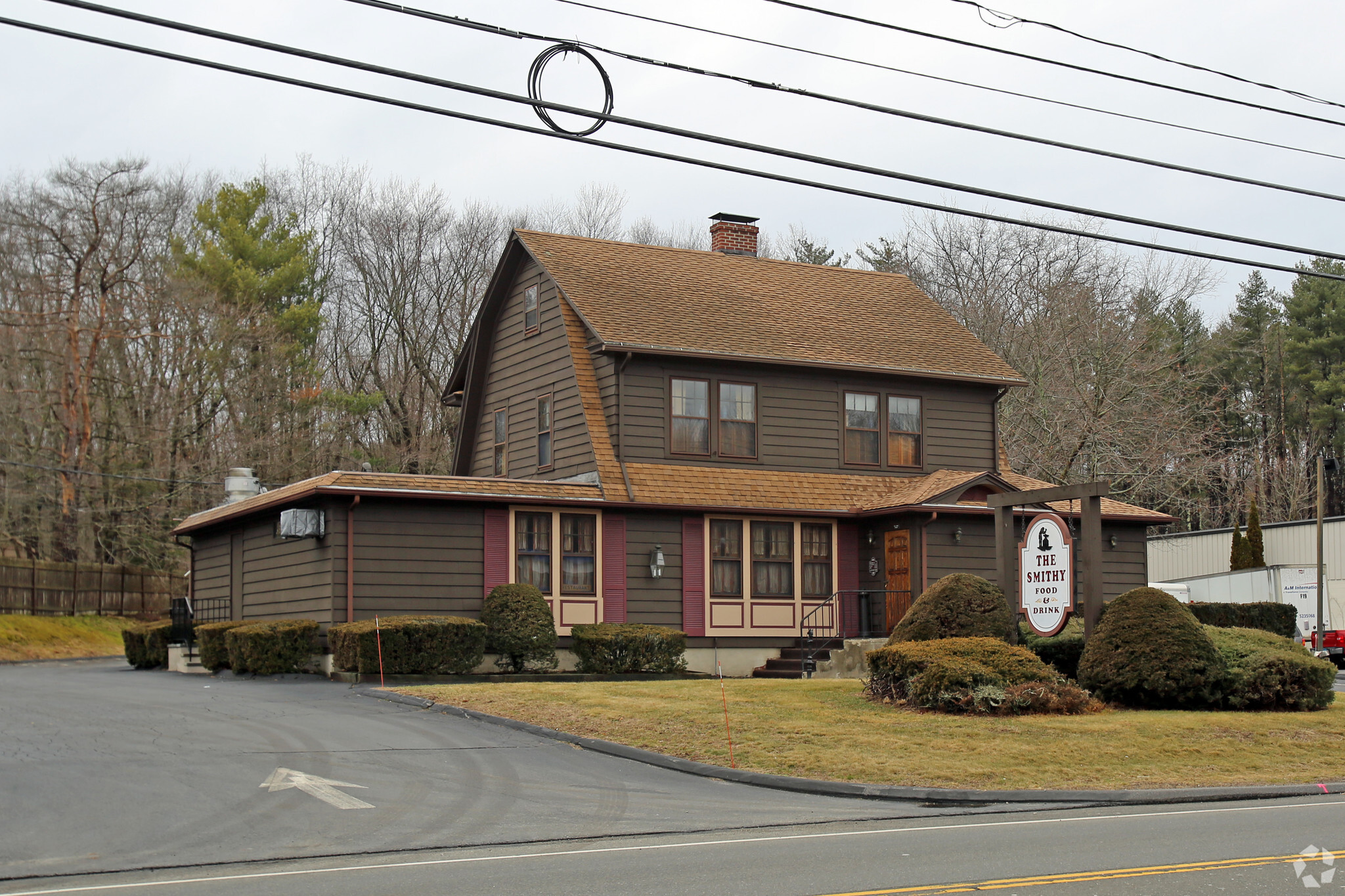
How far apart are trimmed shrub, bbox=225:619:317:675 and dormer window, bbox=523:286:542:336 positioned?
8157mm

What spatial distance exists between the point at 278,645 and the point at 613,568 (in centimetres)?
605

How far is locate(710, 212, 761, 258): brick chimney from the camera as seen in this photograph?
105 feet

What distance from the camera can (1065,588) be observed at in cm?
1716

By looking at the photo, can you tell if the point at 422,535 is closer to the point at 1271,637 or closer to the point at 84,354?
the point at 1271,637

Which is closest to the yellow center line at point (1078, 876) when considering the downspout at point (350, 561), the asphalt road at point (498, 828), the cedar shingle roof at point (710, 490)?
the asphalt road at point (498, 828)

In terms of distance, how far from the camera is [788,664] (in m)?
25.0

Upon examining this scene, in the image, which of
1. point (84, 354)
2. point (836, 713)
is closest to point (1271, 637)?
point (836, 713)

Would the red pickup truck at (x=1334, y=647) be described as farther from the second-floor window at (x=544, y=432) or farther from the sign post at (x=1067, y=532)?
the second-floor window at (x=544, y=432)

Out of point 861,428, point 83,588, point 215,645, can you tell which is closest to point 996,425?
point 861,428

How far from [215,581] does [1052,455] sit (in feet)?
80.9

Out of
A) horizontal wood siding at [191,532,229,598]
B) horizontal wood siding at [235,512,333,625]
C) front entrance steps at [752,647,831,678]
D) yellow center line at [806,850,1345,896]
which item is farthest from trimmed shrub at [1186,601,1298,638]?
yellow center line at [806,850,1345,896]

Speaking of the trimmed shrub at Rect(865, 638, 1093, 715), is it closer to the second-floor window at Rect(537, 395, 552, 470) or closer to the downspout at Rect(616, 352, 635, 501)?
the downspout at Rect(616, 352, 635, 501)

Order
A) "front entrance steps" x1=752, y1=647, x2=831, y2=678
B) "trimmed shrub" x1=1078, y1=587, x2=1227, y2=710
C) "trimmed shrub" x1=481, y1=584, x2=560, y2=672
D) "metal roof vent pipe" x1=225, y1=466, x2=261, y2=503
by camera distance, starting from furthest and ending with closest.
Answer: "metal roof vent pipe" x1=225, y1=466, x2=261, y2=503
"front entrance steps" x1=752, y1=647, x2=831, y2=678
"trimmed shrub" x1=481, y1=584, x2=560, y2=672
"trimmed shrub" x1=1078, y1=587, x2=1227, y2=710

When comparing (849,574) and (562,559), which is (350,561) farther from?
(849,574)
